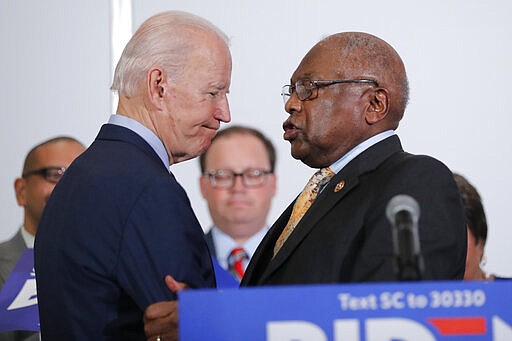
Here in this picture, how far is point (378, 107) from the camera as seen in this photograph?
2707 mm

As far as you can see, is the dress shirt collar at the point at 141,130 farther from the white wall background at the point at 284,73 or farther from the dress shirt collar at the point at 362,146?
the white wall background at the point at 284,73

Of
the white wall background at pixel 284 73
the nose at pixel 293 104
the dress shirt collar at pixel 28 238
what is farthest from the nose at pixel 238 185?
the nose at pixel 293 104

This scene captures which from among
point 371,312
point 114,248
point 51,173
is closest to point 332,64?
point 114,248

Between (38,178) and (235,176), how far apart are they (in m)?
1.03

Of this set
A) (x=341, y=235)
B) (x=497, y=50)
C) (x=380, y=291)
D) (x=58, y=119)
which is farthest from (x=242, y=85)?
(x=380, y=291)

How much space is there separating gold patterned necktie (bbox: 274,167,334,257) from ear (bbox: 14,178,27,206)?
236 cm

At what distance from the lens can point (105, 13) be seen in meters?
5.02

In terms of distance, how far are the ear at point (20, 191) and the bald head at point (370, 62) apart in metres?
2.52

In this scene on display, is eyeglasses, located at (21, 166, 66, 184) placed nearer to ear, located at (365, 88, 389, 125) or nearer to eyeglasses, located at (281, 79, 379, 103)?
eyeglasses, located at (281, 79, 379, 103)

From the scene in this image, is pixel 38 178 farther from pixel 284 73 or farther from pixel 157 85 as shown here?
pixel 157 85

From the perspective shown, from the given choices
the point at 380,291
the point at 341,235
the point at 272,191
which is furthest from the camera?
the point at 272,191

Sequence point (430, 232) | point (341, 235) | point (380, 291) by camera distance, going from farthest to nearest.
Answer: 1. point (341, 235)
2. point (430, 232)
3. point (380, 291)

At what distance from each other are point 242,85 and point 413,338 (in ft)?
11.0

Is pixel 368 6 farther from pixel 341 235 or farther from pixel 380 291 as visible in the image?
pixel 380 291
